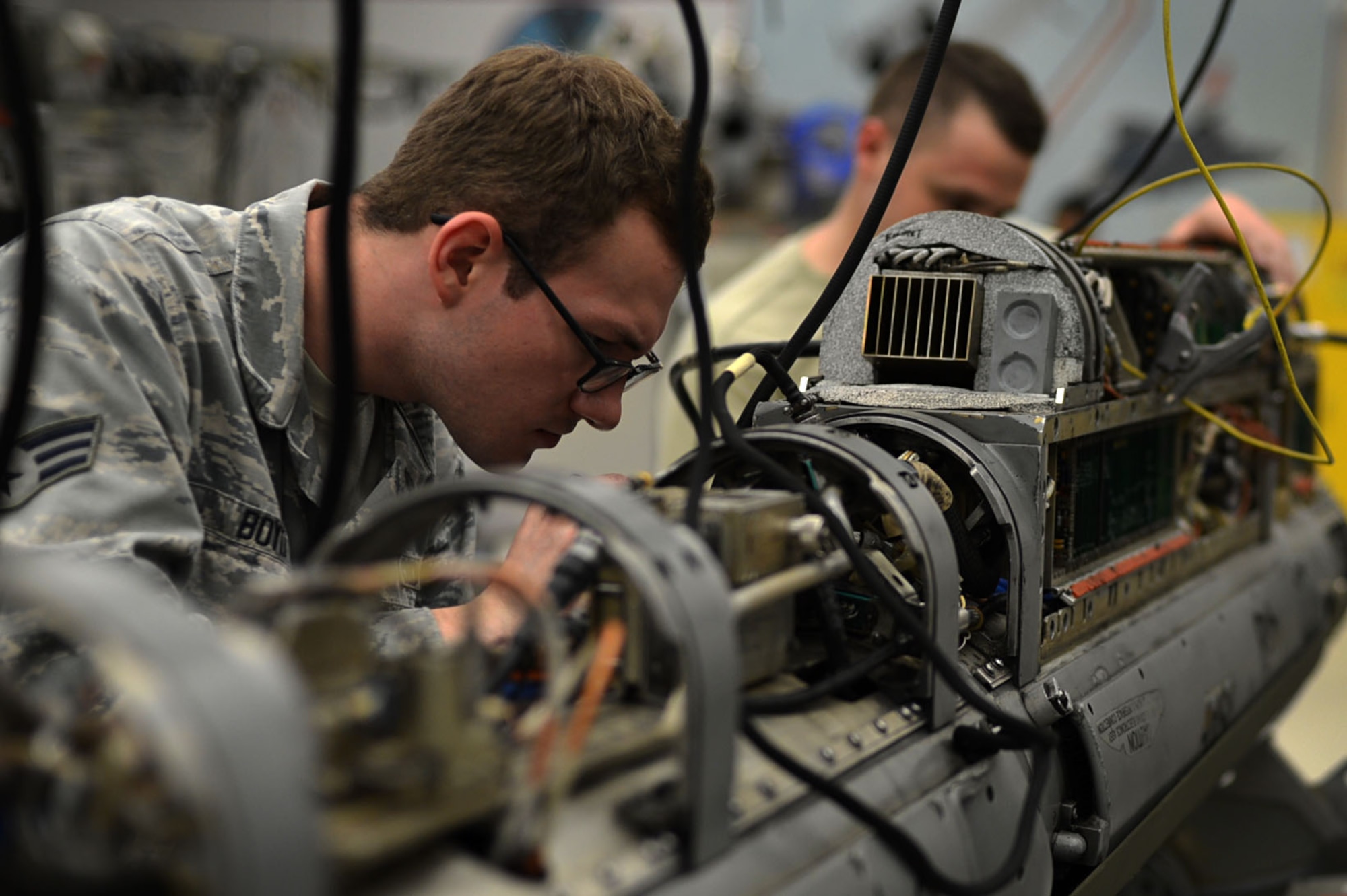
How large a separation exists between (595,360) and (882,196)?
371 millimetres

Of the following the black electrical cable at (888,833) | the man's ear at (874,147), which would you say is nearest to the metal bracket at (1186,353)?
the black electrical cable at (888,833)

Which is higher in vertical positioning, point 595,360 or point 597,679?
point 595,360

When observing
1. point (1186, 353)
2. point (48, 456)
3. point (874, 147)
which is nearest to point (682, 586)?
point (48, 456)

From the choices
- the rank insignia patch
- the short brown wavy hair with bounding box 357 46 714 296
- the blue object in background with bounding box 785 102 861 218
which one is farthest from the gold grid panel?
the blue object in background with bounding box 785 102 861 218

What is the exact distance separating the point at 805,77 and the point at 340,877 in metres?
5.20

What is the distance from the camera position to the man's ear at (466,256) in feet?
4.07

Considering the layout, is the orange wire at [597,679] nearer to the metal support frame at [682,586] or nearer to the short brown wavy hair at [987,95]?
the metal support frame at [682,586]

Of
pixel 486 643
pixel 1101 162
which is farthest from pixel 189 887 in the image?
pixel 1101 162

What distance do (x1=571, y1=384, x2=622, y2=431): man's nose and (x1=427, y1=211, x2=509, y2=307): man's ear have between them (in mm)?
171

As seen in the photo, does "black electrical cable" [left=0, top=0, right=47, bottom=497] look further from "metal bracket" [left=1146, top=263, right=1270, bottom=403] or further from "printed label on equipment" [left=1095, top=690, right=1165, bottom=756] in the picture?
"metal bracket" [left=1146, top=263, right=1270, bottom=403]

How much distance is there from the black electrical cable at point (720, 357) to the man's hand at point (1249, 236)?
122cm

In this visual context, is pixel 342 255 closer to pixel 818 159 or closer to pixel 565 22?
pixel 818 159

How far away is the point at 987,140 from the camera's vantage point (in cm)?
→ 231

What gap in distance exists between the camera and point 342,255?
0.76 m
